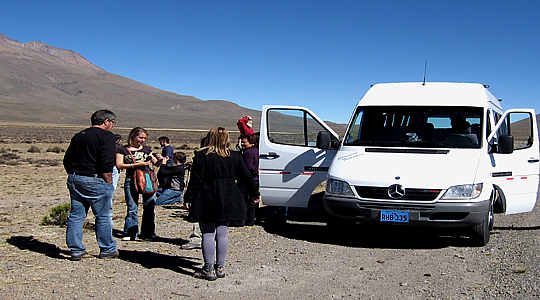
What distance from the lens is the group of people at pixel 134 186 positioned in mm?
5453

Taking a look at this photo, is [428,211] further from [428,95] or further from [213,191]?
[213,191]

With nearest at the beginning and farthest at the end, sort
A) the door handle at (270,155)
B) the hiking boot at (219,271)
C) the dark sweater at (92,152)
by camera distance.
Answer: the hiking boot at (219,271)
the dark sweater at (92,152)
the door handle at (270,155)

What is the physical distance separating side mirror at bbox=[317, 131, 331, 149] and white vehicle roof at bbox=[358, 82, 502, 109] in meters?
0.87

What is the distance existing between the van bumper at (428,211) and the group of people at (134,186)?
1.57 meters

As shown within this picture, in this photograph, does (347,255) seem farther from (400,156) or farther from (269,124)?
(269,124)

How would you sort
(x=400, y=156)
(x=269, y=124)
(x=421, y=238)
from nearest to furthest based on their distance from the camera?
1. (x=400, y=156)
2. (x=421, y=238)
3. (x=269, y=124)

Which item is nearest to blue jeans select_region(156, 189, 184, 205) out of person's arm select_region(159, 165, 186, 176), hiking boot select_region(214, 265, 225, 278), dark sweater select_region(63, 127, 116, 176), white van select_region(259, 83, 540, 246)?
person's arm select_region(159, 165, 186, 176)

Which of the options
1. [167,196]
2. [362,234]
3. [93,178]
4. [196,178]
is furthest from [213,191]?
[167,196]

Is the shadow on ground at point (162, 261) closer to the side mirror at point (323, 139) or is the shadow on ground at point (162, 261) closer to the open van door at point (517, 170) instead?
the side mirror at point (323, 139)

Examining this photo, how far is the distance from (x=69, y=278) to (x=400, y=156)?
14.3 feet

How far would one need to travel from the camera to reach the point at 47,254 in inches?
257

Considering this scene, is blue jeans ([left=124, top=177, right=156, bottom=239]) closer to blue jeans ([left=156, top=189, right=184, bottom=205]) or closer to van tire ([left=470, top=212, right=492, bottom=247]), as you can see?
blue jeans ([left=156, top=189, right=184, bottom=205])

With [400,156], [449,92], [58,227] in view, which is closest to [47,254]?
[58,227]

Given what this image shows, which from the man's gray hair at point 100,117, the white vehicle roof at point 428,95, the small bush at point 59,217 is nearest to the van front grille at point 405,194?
the white vehicle roof at point 428,95
